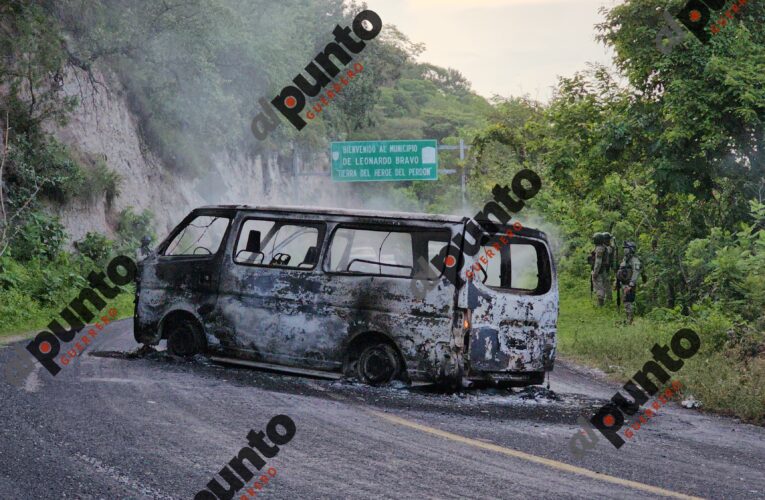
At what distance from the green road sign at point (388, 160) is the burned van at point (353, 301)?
2953 centimetres

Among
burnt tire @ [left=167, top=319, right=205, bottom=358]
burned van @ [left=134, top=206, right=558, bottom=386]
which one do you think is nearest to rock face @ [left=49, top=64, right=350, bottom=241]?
burnt tire @ [left=167, top=319, right=205, bottom=358]

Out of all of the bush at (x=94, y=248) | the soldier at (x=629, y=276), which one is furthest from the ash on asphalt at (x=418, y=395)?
the bush at (x=94, y=248)

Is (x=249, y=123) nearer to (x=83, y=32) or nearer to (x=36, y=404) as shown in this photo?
(x=83, y=32)

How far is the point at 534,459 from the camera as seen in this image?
6832 mm

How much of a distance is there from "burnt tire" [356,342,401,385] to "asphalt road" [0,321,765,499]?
18 centimetres

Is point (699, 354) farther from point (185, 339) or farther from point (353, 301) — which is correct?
point (185, 339)

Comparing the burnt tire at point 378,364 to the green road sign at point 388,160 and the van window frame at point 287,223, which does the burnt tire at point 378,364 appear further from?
the green road sign at point 388,160

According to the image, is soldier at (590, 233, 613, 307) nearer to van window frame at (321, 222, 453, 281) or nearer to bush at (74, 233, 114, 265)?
bush at (74, 233, 114, 265)

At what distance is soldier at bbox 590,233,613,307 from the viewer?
904 inches

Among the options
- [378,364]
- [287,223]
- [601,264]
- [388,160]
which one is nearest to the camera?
[378,364]

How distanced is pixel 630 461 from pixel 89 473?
4025 millimetres

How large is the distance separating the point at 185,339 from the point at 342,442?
4738mm

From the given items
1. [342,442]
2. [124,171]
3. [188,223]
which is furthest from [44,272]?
[342,442]

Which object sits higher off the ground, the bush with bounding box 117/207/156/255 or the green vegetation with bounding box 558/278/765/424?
the bush with bounding box 117/207/156/255
